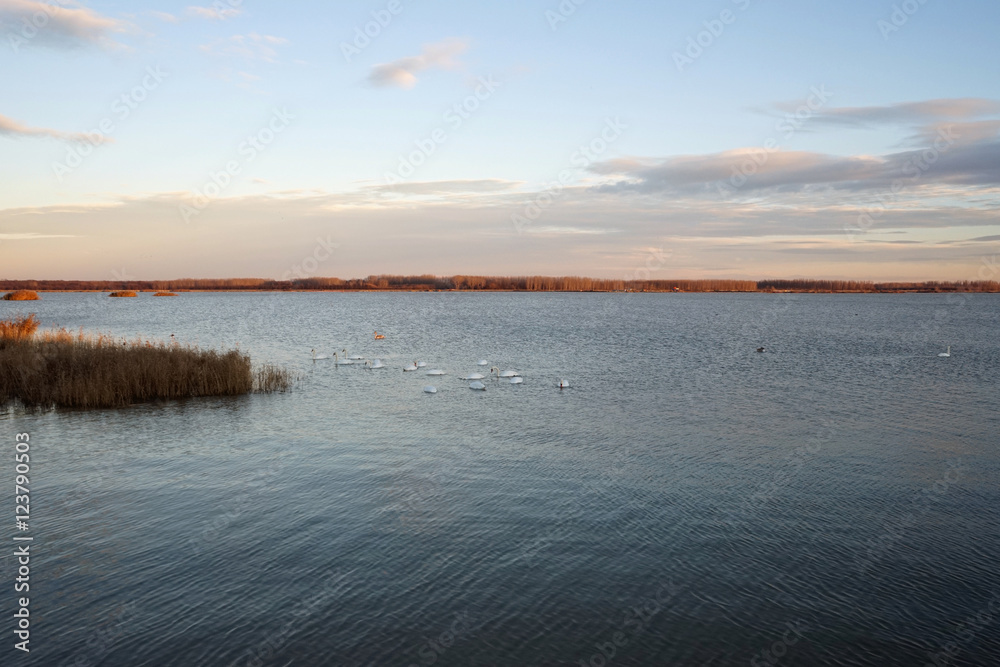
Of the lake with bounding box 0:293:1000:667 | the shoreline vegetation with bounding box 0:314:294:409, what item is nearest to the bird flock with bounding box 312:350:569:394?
the lake with bounding box 0:293:1000:667

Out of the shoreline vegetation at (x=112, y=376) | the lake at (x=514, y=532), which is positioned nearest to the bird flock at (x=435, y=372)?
the lake at (x=514, y=532)

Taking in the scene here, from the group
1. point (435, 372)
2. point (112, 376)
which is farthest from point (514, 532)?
point (435, 372)

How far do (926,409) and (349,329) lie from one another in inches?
2417

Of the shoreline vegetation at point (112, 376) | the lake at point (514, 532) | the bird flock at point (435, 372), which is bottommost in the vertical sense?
the lake at point (514, 532)

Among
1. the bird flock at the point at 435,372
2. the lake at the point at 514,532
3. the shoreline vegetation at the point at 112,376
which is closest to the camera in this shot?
the lake at the point at 514,532

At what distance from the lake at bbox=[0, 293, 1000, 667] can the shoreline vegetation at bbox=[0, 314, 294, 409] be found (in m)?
1.64

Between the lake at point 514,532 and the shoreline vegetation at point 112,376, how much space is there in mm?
1640

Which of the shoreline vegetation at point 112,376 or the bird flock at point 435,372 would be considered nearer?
the shoreline vegetation at point 112,376

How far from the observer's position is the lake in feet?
33.9

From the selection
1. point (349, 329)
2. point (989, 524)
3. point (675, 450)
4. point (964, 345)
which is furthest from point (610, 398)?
point (349, 329)

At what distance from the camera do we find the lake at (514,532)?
33.9ft

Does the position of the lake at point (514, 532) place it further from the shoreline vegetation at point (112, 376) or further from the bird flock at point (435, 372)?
the bird flock at point (435, 372)

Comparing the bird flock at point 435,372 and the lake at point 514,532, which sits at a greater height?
the bird flock at point 435,372

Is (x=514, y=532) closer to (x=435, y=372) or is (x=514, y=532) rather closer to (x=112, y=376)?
(x=112, y=376)
